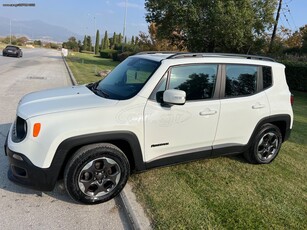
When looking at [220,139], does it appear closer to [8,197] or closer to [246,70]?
[246,70]

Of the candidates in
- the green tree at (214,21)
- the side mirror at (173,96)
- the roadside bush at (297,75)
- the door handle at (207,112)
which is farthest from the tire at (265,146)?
the green tree at (214,21)

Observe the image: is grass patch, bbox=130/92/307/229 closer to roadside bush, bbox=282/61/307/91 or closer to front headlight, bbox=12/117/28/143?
front headlight, bbox=12/117/28/143

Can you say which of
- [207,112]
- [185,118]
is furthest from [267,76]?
[185,118]

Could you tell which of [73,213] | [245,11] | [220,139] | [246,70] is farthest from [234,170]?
[245,11]

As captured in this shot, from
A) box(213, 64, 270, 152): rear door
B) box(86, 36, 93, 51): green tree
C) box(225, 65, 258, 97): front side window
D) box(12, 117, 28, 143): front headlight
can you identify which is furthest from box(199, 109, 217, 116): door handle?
box(86, 36, 93, 51): green tree

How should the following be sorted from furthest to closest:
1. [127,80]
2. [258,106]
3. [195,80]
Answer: [258,106] < [127,80] < [195,80]

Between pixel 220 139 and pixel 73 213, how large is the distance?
7.37ft

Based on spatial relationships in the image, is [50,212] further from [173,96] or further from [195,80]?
[195,80]

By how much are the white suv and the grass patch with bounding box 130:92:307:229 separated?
1.07 feet

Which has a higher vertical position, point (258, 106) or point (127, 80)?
point (127, 80)

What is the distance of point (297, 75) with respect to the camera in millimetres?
17266

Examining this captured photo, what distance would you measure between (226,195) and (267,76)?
6.74 feet

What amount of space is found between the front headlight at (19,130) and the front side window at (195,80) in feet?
5.87

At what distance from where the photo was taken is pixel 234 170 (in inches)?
173
